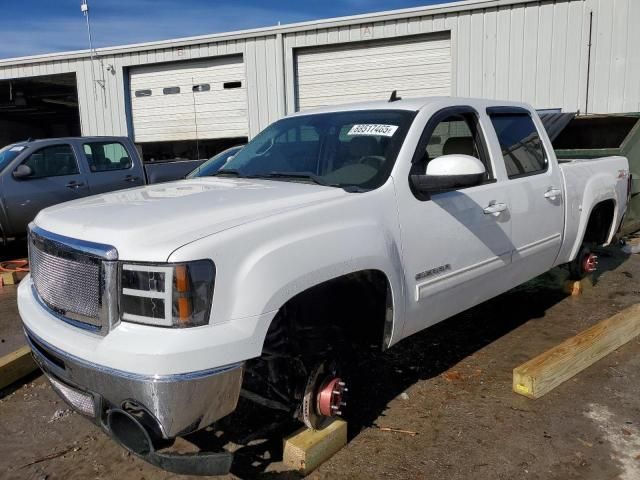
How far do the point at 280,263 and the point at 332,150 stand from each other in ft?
4.47

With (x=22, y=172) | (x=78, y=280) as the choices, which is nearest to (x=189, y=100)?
(x=22, y=172)

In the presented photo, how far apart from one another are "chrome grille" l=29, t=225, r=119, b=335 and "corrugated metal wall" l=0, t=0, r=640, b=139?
1179 centimetres

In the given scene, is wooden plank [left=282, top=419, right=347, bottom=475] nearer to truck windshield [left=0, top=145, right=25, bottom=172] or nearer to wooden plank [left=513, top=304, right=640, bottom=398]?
wooden plank [left=513, top=304, right=640, bottom=398]

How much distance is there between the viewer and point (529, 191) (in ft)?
13.6

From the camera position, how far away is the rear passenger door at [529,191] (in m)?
4.06

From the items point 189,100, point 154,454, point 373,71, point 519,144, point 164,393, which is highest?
point 373,71

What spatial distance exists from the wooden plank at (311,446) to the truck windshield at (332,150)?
4.25 ft

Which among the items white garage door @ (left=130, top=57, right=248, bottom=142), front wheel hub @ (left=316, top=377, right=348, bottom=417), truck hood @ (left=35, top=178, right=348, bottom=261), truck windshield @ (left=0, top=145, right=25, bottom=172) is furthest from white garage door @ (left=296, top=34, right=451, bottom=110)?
front wheel hub @ (left=316, top=377, right=348, bottom=417)

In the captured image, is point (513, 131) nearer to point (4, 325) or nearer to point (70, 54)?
point (4, 325)

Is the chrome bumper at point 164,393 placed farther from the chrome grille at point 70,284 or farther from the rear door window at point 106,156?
the rear door window at point 106,156

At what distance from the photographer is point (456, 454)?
3014 mm

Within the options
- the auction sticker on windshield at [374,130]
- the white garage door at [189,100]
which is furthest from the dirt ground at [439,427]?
the white garage door at [189,100]

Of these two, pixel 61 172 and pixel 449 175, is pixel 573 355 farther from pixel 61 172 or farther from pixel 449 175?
pixel 61 172

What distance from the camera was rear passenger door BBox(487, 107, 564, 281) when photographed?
13.3 ft
